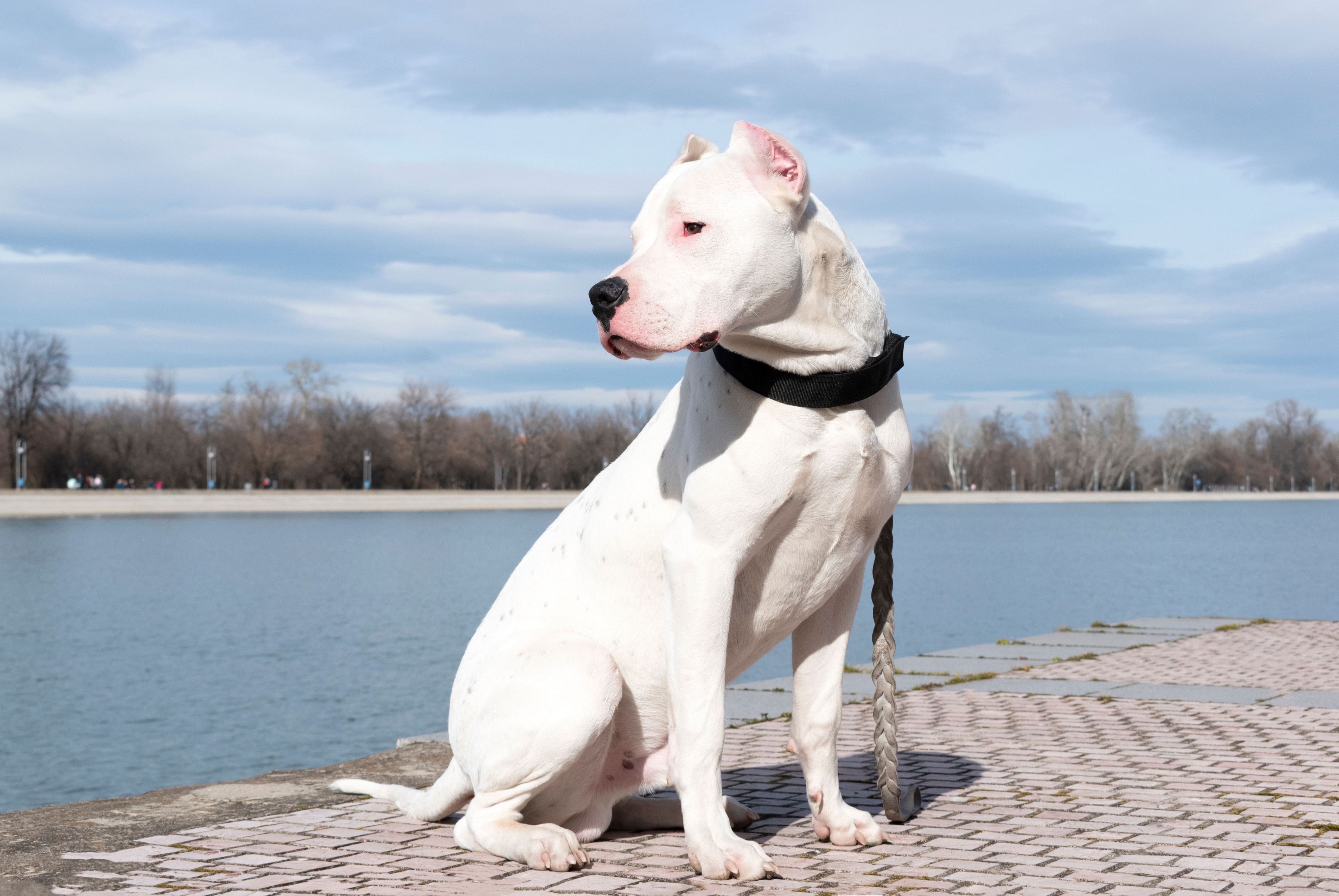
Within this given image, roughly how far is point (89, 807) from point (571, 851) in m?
2.17

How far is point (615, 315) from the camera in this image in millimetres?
3252

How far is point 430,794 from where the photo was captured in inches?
177

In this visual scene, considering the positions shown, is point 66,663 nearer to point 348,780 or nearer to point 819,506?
point 348,780

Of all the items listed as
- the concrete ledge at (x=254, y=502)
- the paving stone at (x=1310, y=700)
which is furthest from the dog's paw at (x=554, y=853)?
the concrete ledge at (x=254, y=502)

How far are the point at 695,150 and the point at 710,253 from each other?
403 mm

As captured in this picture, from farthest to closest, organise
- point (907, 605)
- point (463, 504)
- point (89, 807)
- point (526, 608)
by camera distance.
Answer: point (463, 504) → point (907, 605) → point (89, 807) → point (526, 608)

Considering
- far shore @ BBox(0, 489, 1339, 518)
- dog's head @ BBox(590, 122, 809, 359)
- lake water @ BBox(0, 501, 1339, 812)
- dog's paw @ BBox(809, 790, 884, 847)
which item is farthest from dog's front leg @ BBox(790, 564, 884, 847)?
far shore @ BBox(0, 489, 1339, 518)

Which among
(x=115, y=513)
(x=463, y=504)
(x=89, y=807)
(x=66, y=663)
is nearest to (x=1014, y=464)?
(x=463, y=504)

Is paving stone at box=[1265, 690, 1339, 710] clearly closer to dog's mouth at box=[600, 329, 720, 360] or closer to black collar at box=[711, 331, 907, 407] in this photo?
black collar at box=[711, 331, 907, 407]

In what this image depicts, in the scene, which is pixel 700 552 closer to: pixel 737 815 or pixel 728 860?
pixel 728 860

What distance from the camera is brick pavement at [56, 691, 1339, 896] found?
11.9 ft

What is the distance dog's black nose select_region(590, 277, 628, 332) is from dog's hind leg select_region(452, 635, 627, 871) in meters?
1.13

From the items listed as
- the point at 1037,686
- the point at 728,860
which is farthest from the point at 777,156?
the point at 1037,686

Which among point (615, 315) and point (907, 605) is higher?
point (615, 315)
